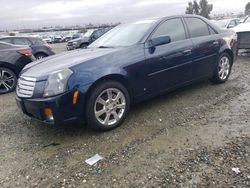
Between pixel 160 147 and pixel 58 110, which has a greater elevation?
pixel 58 110

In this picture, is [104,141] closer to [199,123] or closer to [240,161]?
[199,123]

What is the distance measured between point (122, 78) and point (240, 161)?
189cm

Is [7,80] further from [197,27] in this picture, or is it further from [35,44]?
[197,27]

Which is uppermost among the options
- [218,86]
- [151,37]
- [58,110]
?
[151,37]

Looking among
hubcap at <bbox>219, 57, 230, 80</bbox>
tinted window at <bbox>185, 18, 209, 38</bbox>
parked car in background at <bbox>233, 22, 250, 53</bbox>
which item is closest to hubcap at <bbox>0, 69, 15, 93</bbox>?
tinted window at <bbox>185, 18, 209, 38</bbox>

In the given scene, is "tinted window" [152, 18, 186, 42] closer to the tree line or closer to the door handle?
the door handle

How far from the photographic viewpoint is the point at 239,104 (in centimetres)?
434

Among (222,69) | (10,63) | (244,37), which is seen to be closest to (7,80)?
(10,63)

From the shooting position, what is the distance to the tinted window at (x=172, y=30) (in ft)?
13.9

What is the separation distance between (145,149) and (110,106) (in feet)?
2.86

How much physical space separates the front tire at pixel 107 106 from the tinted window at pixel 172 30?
4.00ft

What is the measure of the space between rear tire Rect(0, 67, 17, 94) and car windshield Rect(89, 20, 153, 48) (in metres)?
3.11

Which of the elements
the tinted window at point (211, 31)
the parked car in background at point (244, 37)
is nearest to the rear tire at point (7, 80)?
the tinted window at point (211, 31)

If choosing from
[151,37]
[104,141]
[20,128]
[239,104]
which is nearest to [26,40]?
[20,128]
